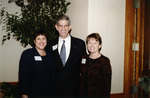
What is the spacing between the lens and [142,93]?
8.49 feet

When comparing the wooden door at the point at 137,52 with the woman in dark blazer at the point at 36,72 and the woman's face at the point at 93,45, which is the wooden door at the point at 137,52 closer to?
the woman's face at the point at 93,45

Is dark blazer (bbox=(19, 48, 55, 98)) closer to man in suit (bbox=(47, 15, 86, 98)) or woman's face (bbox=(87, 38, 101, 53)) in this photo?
man in suit (bbox=(47, 15, 86, 98))

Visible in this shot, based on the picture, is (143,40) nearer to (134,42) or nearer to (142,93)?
(134,42)

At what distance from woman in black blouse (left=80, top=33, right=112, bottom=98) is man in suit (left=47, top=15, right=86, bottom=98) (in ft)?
0.62

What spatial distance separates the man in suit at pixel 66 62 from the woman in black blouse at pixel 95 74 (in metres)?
0.19

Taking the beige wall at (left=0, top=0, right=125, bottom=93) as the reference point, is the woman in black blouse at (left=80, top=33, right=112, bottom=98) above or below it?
below

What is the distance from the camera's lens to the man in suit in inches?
80.7

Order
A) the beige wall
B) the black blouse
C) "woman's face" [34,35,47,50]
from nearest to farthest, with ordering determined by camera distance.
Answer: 1. the black blouse
2. "woman's face" [34,35,47,50]
3. the beige wall

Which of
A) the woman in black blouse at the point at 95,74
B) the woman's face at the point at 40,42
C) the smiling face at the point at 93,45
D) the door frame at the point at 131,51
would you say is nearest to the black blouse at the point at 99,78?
the woman in black blouse at the point at 95,74

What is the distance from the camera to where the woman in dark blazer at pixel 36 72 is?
1.92 meters

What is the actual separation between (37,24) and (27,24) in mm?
178

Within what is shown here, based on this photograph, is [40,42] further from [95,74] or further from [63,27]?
[95,74]

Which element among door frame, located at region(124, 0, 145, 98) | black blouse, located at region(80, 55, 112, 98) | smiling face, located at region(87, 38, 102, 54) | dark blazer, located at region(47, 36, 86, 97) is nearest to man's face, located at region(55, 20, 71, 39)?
dark blazer, located at region(47, 36, 86, 97)

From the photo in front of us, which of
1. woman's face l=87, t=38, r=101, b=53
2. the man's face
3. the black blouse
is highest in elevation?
the man's face
